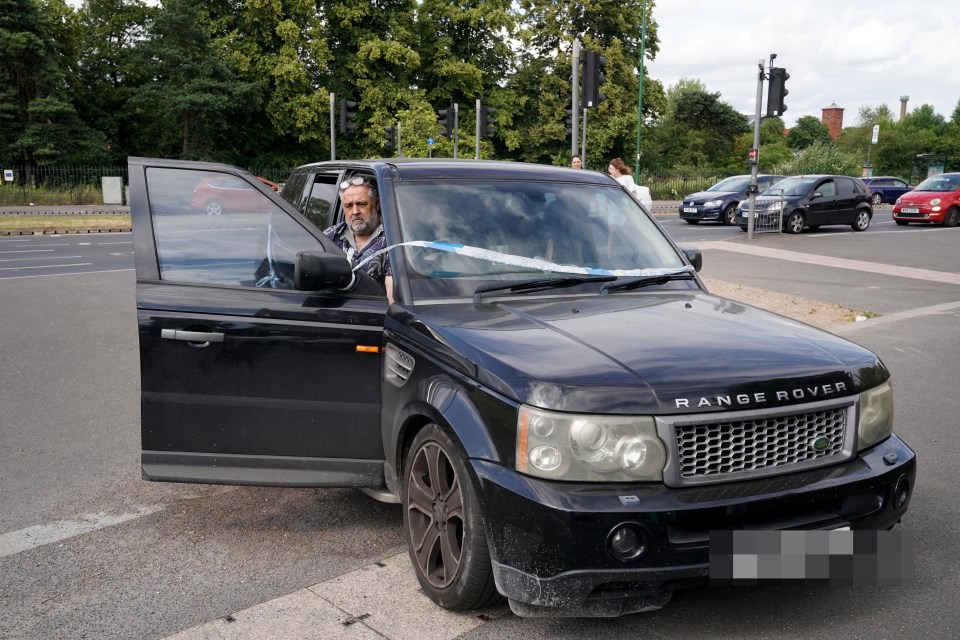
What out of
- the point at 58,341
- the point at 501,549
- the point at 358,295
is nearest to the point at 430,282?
the point at 358,295

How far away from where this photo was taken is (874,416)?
3.38 metres

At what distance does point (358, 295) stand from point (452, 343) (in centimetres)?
85

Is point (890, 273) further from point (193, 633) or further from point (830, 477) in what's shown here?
point (193, 633)

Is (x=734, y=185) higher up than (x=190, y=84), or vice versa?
(x=190, y=84)

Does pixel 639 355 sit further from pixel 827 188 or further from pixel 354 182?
pixel 827 188

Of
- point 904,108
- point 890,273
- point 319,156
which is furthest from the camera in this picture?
point 904,108

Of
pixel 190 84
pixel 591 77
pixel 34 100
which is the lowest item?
pixel 591 77

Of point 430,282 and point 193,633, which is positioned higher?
point 430,282

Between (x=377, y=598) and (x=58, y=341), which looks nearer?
(x=377, y=598)

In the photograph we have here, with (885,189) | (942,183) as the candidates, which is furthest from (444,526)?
(885,189)

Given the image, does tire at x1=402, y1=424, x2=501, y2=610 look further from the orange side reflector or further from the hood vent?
the orange side reflector

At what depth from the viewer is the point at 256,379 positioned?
397 centimetres

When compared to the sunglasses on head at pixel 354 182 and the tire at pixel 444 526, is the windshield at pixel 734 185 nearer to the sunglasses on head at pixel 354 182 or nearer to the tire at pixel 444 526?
the sunglasses on head at pixel 354 182

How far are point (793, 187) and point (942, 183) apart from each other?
748cm
